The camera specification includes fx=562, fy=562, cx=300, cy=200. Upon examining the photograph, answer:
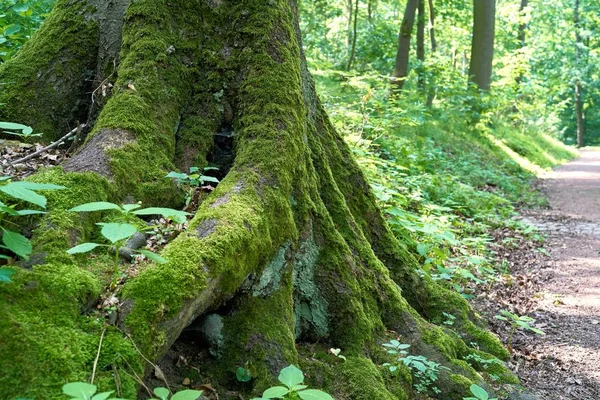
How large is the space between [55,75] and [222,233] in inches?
92.5

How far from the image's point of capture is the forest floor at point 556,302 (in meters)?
5.10

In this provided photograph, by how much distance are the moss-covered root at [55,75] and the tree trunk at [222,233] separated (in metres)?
0.01

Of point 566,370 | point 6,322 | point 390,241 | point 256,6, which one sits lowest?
point 566,370

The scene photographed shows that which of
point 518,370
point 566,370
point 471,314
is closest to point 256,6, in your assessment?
point 471,314

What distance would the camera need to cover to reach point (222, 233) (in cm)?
285

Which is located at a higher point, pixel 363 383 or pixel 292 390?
pixel 292 390

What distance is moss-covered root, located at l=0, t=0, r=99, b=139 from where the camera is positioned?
164 inches

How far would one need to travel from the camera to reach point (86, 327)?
231 cm

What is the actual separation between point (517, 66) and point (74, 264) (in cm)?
2145

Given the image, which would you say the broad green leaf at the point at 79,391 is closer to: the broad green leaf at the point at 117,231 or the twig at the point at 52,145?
the broad green leaf at the point at 117,231

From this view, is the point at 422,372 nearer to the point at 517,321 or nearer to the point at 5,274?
the point at 517,321

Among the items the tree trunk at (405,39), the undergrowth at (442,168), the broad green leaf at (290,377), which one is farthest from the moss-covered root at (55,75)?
the tree trunk at (405,39)

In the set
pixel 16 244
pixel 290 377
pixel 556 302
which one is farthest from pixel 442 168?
pixel 16 244

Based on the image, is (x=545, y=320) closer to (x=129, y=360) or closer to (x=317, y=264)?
(x=317, y=264)
